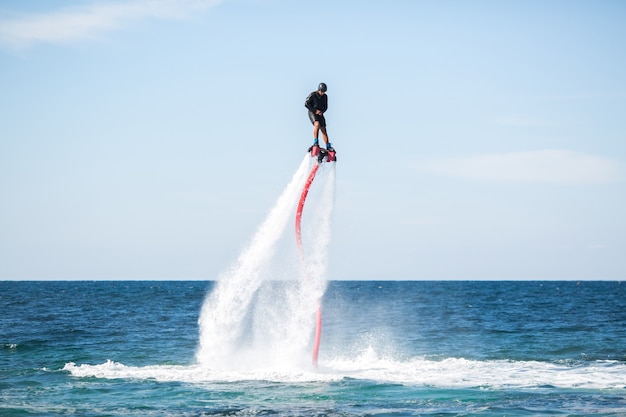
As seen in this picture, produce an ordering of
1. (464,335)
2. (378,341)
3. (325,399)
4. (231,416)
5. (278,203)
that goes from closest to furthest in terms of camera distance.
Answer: (231,416) < (325,399) < (278,203) < (378,341) < (464,335)

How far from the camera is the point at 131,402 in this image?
77.2ft

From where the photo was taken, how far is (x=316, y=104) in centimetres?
2377

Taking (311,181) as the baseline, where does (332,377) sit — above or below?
below

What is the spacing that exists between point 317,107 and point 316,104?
97 millimetres

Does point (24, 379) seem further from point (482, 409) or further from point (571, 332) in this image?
point (571, 332)

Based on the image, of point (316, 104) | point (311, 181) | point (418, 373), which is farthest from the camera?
point (418, 373)

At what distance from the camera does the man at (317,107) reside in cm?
2380

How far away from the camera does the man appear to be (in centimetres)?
2380

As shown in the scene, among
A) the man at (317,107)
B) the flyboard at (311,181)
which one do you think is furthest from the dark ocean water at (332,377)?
the man at (317,107)

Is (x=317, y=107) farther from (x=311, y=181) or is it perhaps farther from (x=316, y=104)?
(x=311, y=181)

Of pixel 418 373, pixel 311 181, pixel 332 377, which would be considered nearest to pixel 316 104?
pixel 311 181

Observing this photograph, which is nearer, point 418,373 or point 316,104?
point 316,104

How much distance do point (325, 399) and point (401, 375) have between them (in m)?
5.62

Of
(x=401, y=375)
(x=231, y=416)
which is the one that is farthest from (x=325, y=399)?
(x=401, y=375)
